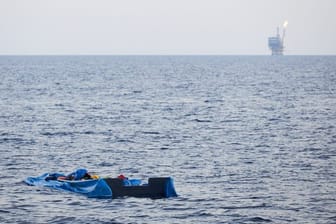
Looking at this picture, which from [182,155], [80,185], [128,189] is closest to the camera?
[128,189]

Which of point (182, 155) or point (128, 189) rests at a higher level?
point (128, 189)

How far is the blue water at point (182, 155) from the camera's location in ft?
114

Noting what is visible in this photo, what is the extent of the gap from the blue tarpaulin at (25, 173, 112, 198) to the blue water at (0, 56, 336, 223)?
2.07ft

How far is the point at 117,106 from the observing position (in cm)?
8988

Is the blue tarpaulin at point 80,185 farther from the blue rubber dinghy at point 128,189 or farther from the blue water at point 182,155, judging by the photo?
the blue water at point 182,155

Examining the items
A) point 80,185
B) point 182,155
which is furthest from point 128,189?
point 182,155

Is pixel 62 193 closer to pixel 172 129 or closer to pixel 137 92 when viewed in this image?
pixel 172 129

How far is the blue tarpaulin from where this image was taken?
123ft

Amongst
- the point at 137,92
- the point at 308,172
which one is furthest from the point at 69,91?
the point at 308,172

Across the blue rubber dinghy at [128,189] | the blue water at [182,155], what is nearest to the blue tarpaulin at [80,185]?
the blue rubber dinghy at [128,189]

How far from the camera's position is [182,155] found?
51062 mm

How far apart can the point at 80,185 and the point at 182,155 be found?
1336 centimetres

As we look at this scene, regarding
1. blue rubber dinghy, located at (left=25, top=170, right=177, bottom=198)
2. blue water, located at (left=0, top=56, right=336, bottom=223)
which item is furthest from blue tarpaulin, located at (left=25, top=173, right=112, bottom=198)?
blue water, located at (left=0, top=56, right=336, bottom=223)

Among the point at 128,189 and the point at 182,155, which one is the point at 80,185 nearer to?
the point at 128,189
